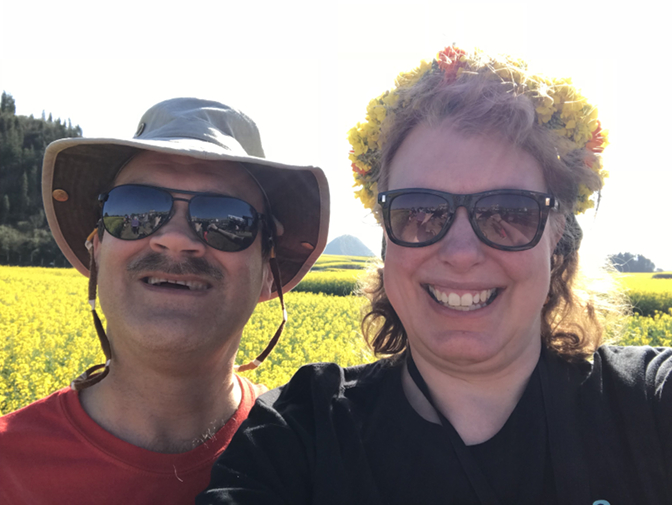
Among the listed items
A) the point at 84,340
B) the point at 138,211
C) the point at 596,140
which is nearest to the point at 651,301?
the point at 596,140

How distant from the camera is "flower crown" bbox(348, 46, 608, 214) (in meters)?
1.54

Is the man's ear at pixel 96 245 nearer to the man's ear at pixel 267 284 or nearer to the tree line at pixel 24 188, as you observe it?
the man's ear at pixel 267 284

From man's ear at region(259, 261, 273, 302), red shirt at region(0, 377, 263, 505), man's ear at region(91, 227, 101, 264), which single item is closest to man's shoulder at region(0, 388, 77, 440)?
red shirt at region(0, 377, 263, 505)

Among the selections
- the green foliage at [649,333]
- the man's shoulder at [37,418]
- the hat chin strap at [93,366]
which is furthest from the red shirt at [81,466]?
the green foliage at [649,333]

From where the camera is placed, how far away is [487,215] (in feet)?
4.66

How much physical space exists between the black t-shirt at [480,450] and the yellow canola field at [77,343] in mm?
903

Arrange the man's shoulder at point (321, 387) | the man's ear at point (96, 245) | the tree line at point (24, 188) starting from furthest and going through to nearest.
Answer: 1. the tree line at point (24, 188)
2. the man's ear at point (96, 245)
3. the man's shoulder at point (321, 387)

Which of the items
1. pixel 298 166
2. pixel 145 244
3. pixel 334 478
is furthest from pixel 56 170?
pixel 334 478

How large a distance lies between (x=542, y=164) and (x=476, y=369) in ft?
2.39

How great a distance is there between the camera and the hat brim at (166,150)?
182 centimetres

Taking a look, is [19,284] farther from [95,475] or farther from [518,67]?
[518,67]

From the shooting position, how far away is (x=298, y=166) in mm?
1962

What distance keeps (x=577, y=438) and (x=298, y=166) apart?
1435mm

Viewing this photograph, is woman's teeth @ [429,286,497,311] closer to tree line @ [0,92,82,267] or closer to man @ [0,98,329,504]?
man @ [0,98,329,504]
